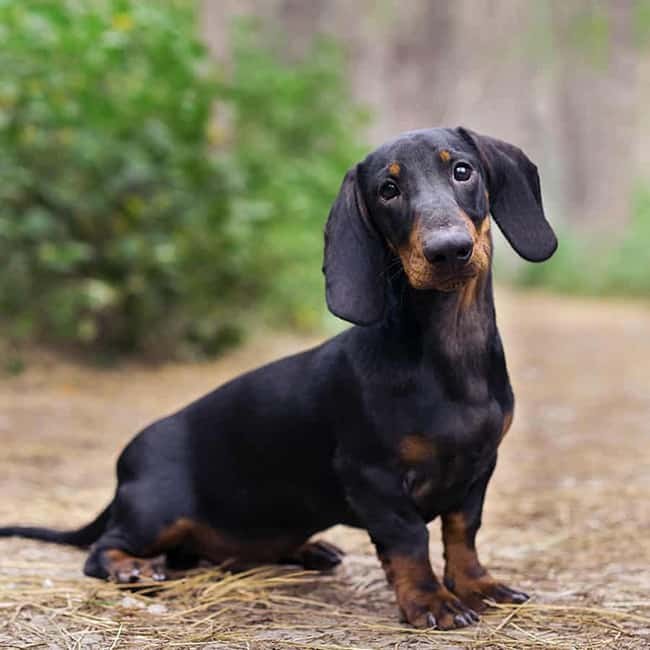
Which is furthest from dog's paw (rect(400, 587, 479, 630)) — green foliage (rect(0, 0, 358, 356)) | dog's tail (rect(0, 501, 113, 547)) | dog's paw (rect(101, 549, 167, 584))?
green foliage (rect(0, 0, 358, 356))

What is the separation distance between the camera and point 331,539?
412 centimetres

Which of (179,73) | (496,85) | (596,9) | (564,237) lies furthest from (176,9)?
(496,85)

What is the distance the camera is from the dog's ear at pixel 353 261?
2863mm

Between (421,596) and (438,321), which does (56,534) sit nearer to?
(421,596)

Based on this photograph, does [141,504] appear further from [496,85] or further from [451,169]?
[496,85]

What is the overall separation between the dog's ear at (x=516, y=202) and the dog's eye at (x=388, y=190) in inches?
10.8

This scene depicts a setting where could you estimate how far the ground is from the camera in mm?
2816

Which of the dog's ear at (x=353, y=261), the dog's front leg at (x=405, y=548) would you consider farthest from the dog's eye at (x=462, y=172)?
the dog's front leg at (x=405, y=548)

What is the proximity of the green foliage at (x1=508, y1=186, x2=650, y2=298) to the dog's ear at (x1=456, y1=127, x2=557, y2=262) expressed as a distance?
42.9ft

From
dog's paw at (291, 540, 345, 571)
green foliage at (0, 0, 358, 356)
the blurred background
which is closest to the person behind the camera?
dog's paw at (291, 540, 345, 571)

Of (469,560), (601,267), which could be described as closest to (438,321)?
(469,560)

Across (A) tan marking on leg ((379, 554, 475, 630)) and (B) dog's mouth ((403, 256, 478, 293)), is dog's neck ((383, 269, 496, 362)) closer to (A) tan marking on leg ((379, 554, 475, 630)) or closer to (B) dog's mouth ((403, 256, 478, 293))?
(B) dog's mouth ((403, 256, 478, 293))

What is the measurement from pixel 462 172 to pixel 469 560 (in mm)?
1058

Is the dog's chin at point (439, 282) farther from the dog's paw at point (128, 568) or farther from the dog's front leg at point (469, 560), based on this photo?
the dog's paw at point (128, 568)
